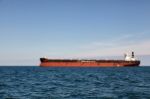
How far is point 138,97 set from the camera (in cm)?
2291

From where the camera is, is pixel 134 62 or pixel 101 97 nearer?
pixel 101 97

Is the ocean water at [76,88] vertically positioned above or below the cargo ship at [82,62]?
below

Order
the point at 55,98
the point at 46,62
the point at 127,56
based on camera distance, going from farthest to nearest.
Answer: the point at 127,56
the point at 46,62
the point at 55,98

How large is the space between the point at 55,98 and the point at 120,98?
17.1 ft

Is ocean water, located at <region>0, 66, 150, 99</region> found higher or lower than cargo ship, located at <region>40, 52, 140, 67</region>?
lower

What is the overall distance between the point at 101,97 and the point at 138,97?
305 cm

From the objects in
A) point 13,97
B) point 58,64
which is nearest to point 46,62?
point 58,64

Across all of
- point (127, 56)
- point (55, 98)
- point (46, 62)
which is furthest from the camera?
point (127, 56)

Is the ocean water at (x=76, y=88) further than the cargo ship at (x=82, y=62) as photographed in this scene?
No

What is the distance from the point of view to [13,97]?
898 inches

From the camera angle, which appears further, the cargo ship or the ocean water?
the cargo ship

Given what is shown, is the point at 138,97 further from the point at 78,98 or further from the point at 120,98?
the point at 78,98

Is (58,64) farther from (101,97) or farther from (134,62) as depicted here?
(101,97)

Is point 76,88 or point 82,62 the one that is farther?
point 82,62
